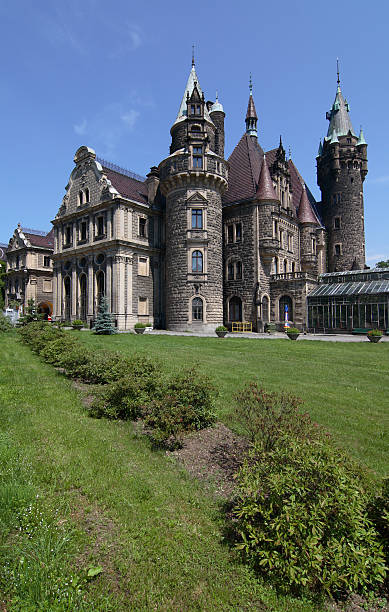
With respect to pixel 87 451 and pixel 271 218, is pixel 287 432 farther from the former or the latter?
pixel 271 218

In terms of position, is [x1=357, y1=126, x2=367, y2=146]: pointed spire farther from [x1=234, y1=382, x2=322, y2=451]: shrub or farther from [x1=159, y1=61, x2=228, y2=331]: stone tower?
[x1=234, y1=382, x2=322, y2=451]: shrub

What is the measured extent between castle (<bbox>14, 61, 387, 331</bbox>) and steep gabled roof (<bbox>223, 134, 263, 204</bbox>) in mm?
157

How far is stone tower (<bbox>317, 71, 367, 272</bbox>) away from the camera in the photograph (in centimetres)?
4688

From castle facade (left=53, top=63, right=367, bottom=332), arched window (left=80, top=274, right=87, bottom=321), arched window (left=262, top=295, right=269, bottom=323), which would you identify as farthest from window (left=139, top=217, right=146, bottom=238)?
arched window (left=262, top=295, right=269, bottom=323)

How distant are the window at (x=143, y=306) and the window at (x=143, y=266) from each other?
2803 millimetres

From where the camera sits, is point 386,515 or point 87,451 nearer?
point 386,515

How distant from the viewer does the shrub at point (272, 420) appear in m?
4.31

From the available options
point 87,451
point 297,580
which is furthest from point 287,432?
point 87,451

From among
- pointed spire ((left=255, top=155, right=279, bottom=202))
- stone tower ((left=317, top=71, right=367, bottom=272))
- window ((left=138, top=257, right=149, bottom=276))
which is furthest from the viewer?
stone tower ((left=317, top=71, right=367, bottom=272))

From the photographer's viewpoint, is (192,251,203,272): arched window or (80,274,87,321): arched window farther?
(80,274,87,321): arched window

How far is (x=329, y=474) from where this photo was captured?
308 centimetres

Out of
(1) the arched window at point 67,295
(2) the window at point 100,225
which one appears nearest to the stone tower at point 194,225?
(2) the window at point 100,225

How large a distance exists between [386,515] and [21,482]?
3902mm

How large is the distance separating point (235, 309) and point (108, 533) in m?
34.2
